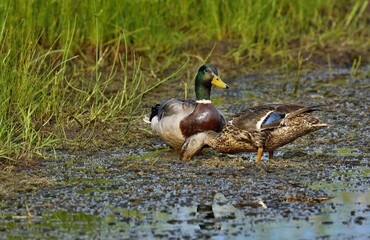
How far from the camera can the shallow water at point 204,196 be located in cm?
523

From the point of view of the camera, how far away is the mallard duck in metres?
7.07

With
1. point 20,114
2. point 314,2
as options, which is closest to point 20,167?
point 20,114

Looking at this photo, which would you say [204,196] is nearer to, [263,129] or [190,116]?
[263,129]

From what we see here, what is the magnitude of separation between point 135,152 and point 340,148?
1.56m

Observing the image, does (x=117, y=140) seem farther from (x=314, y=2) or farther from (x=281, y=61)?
(x=314, y=2)

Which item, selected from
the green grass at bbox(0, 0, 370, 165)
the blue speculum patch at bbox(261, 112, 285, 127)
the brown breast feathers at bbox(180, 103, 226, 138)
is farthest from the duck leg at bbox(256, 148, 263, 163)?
the green grass at bbox(0, 0, 370, 165)

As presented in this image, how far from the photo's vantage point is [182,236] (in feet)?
16.7

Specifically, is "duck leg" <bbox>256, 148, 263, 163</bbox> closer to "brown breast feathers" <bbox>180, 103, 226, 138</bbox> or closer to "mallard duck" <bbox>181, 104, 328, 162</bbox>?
"mallard duck" <bbox>181, 104, 328, 162</bbox>

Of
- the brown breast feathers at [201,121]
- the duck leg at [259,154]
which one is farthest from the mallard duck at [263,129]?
the brown breast feathers at [201,121]

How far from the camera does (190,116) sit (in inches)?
303

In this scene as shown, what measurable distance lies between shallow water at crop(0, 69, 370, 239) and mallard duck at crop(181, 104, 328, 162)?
12 centimetres

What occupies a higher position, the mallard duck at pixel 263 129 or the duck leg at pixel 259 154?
the mallard duck at pixel 263 129

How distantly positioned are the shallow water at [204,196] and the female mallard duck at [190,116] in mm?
150

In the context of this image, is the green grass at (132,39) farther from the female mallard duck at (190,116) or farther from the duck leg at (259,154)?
the duck leg at (259,154)
